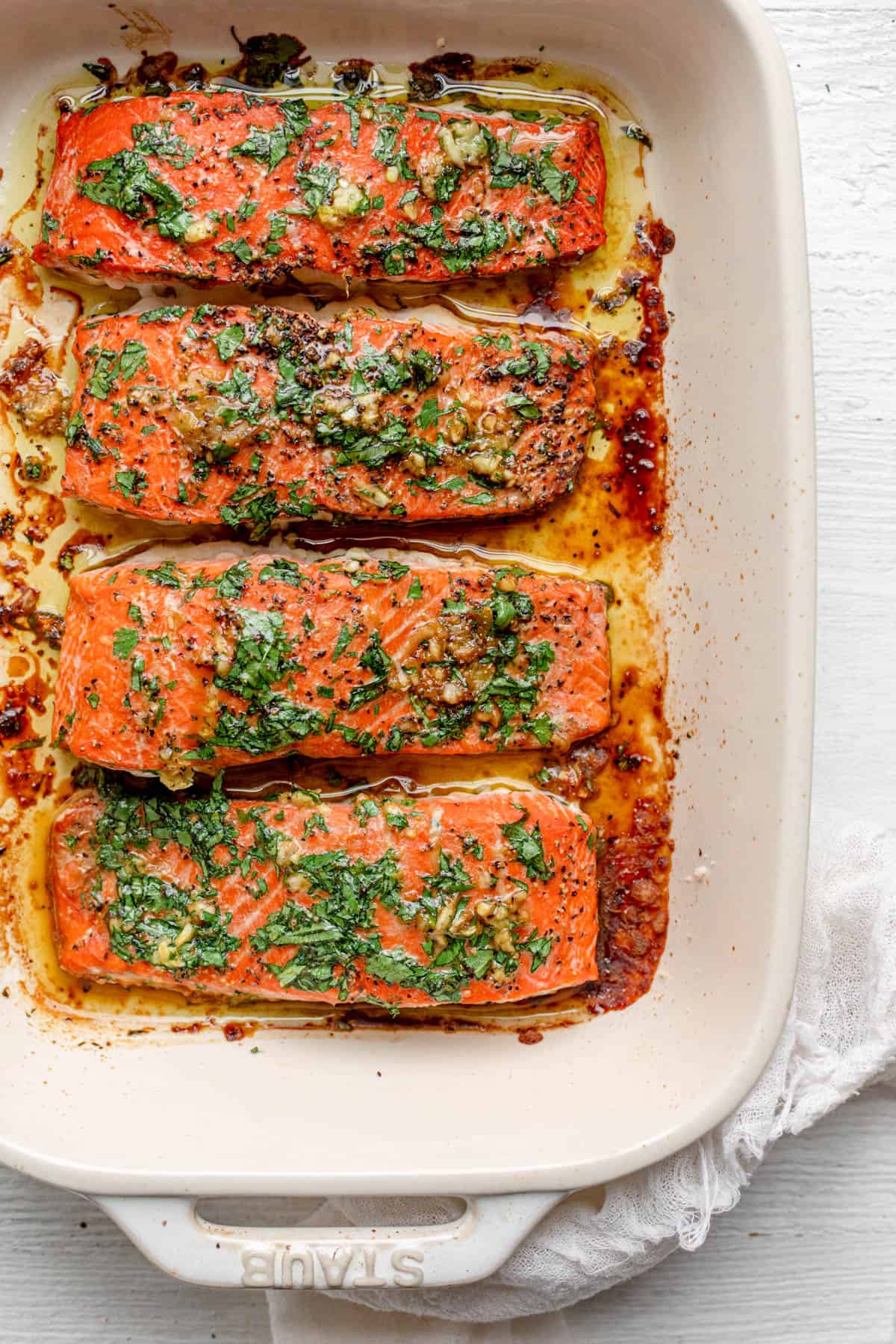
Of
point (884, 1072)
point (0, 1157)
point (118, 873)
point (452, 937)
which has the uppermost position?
point (118, 873)

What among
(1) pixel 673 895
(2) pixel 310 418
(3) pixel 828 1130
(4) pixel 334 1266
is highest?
(2) pixel 310 418

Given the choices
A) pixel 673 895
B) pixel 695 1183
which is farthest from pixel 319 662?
pixel 695 1183

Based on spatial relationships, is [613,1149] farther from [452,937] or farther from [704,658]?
[704,658]

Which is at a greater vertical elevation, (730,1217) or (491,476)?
(491,476)

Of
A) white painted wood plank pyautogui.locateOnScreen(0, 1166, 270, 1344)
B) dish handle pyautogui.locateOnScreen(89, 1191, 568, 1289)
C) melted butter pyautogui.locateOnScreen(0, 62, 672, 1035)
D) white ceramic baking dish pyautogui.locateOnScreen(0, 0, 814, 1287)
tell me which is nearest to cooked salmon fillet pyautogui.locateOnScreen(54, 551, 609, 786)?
melted butter pyautogui.locateOnScreen(0, 62, 672, 1035)

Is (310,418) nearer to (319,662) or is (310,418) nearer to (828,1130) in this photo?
(319,662)

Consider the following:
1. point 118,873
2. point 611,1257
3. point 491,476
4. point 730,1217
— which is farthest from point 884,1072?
point 118,873

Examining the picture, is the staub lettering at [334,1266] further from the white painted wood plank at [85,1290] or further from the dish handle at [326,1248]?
the white painted wood plank at [85,1290]
